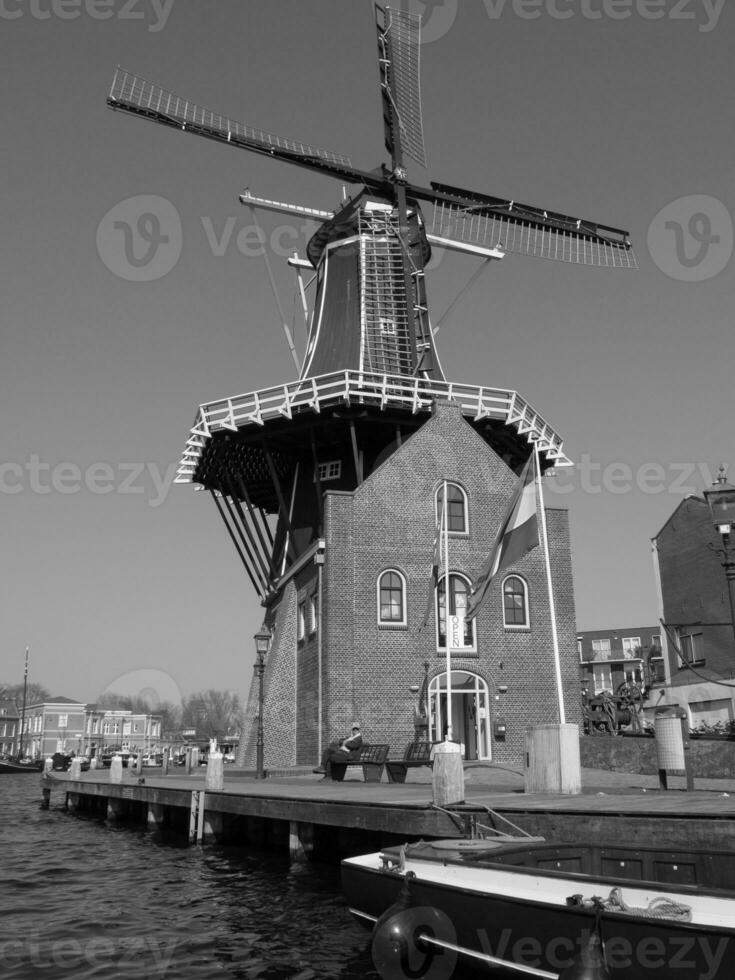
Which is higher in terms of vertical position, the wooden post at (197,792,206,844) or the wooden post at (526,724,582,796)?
the wooden post at (526,724,582,796)

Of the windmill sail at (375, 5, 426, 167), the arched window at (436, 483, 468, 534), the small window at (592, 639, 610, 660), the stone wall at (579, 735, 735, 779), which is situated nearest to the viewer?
the stone wall at (579, 735, 735, 779)

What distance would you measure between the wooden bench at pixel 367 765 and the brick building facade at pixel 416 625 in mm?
2751

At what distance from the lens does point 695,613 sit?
38.3 m

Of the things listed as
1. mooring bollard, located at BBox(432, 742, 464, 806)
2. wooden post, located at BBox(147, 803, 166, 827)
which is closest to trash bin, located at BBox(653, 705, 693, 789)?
mooring bollard, located at BBox(432, 742, 464, 806)

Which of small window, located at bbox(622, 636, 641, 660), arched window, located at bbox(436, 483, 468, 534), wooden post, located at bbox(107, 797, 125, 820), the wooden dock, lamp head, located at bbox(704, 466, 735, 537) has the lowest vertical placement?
wooden post, located at bbox(107, 797, 125, 820)

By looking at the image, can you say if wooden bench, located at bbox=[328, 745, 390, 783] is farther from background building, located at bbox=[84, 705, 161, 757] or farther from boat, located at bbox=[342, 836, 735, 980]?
background building, located at bbox=[84, 705, 161, 757]

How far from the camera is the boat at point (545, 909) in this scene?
7.29 metres

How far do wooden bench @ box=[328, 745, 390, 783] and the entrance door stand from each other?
382cm

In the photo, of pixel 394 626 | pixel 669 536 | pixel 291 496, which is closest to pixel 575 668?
pixel 394 626

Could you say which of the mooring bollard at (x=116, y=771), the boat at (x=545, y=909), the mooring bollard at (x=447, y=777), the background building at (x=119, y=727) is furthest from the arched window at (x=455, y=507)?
the background building at (x=119, y=727)

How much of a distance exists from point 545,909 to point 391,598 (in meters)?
20.1

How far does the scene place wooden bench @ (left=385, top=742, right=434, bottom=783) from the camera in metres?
22.2

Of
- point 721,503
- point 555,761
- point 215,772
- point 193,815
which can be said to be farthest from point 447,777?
point 721,503

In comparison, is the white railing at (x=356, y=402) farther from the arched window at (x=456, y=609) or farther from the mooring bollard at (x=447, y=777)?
the mooring bollard at (x=447, y=777)
